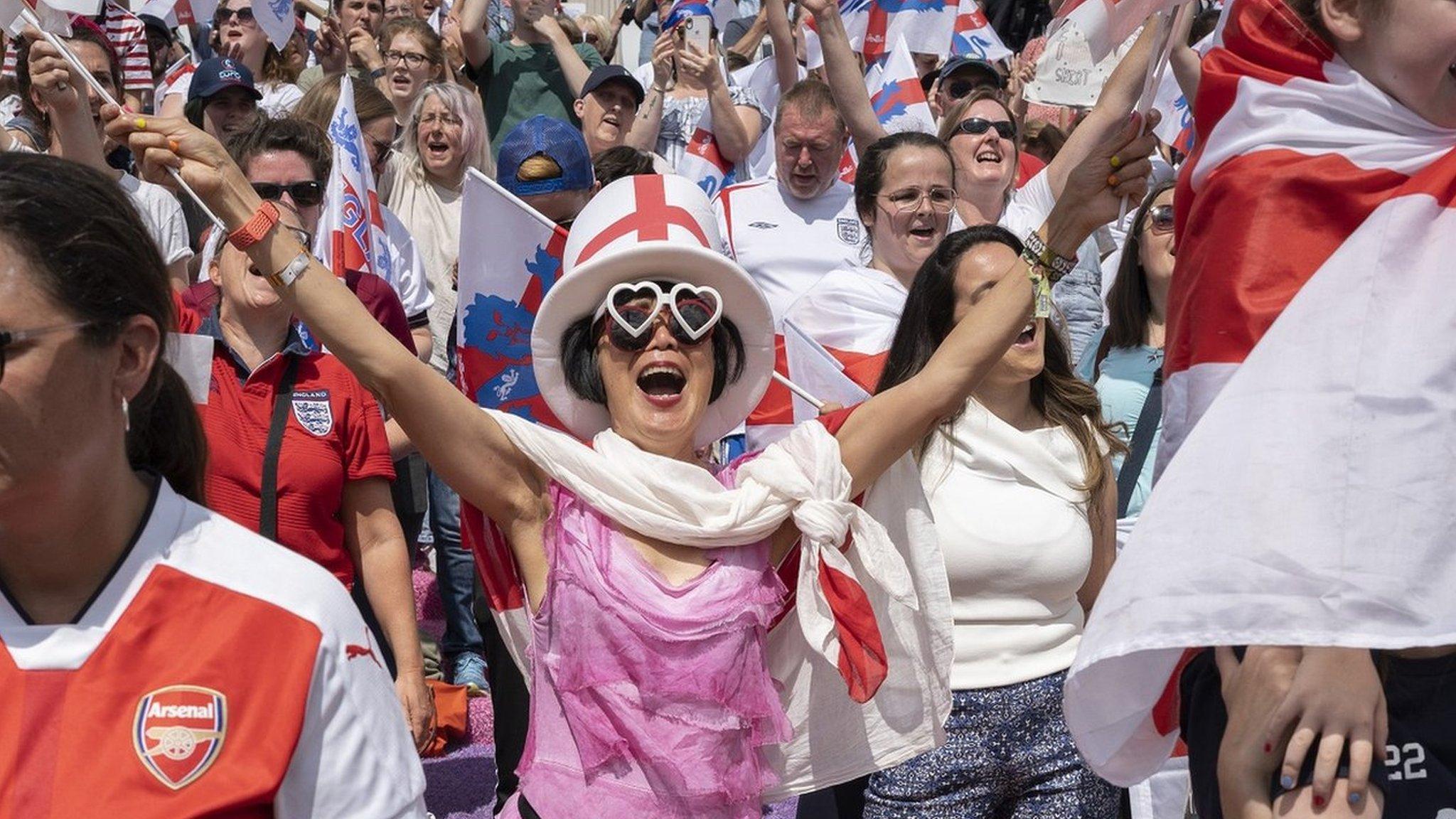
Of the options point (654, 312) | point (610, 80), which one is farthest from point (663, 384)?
point (610, 80)

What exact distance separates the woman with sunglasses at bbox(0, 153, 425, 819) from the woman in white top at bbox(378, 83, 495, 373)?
5.03 metres

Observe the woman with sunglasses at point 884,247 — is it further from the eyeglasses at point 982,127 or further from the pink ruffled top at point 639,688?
the pink ruffled top at point 639,688

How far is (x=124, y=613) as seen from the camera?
202 cm

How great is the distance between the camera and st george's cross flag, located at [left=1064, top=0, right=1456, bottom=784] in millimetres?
2174

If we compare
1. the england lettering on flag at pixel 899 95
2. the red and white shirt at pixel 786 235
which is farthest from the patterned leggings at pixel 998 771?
the england lettering on flag at pixel 899 95

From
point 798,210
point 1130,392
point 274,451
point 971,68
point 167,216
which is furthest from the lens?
point 971,68

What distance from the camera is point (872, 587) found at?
11.7 feet

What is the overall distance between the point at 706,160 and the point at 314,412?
14.0ft

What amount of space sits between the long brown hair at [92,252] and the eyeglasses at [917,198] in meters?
3.74

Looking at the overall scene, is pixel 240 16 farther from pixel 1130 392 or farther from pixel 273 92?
pixel 1130 392

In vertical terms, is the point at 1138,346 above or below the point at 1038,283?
Result: below

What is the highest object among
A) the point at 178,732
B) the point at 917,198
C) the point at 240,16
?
the point at 178,732

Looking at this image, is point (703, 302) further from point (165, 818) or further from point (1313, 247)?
point (165, 818)

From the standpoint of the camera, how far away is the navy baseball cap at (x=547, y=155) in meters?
5.51
